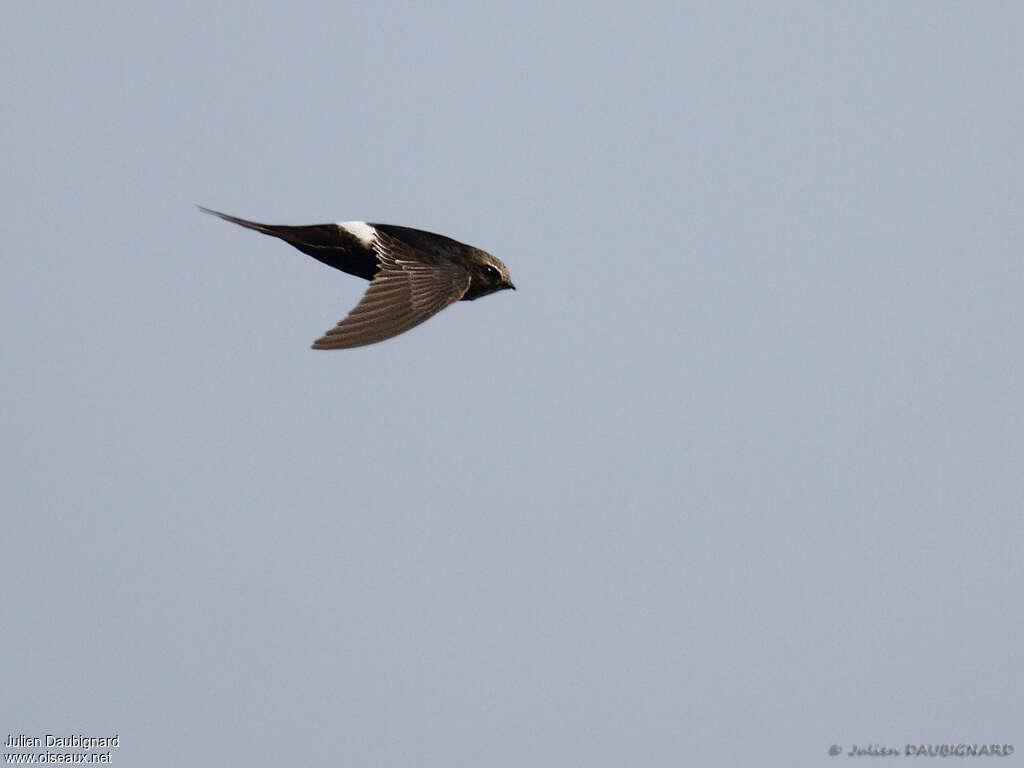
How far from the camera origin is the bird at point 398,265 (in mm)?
11031

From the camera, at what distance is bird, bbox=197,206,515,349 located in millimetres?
11031

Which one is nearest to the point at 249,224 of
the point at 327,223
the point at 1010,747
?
the point at 327,223

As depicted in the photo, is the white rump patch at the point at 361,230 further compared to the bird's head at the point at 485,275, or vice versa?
the bird's head at the point at 485,275

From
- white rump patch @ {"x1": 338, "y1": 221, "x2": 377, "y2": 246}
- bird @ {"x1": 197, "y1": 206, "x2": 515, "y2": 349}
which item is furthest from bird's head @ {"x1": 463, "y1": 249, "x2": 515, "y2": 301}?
white rump patch @ {"x1": 338, "y1": 221, "x2": 377, "y2": 246}

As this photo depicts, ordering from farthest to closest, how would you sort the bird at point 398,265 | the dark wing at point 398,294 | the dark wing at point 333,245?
1. the dark wing at point 333,245
2. the bird at point 398,265
3. the dark wing at point 398,294

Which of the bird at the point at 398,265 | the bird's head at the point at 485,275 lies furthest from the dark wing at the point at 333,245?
the bird's head at the point at 485,275

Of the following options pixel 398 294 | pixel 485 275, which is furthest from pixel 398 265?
pixel 485 275

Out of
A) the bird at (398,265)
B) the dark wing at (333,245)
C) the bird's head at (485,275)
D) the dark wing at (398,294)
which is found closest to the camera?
the dark wing at (398,294)

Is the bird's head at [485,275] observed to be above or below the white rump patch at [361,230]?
below

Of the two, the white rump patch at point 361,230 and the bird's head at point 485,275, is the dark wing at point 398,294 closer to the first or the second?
the white rump patch at point 361,230

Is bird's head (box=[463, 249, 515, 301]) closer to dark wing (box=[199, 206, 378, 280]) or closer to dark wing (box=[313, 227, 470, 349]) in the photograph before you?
dark wing (box=[313, 227, 470, 349])

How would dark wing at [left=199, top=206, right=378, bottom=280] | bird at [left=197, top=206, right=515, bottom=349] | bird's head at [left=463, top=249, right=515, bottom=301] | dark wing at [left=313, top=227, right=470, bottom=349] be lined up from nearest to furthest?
dark wing at [left=313, top=227, right=470, bottom=349]
bird at [left=197, top=206, right=515, bottom=349]
dark wing at [left=199, top=206, right=378, bottom=280]
bird's head at [left=463, top=249, right=515, bottom=301]

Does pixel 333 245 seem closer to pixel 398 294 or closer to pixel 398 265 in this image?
pixel 398 265

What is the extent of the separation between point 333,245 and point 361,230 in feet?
0.84
